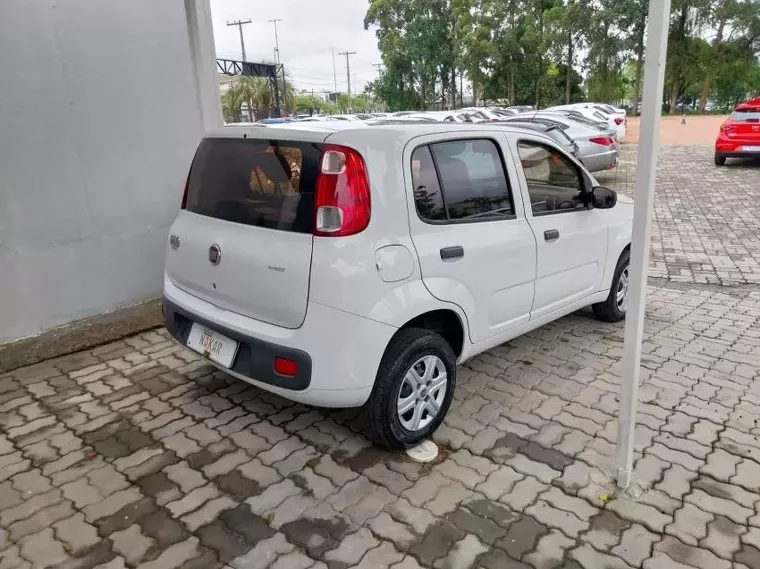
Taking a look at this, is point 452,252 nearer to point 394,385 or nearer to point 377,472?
point 394,385

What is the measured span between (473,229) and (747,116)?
1396 cm

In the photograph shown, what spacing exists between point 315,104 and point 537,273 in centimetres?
7562

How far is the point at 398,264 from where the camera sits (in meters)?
2.76

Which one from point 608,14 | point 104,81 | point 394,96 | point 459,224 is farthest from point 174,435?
point 394,96

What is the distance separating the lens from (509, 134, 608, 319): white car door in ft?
11.9

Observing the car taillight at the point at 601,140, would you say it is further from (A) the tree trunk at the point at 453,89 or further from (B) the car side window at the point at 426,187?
(A) the tree trunk at the point at 453,89

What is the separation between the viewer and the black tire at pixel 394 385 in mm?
2830

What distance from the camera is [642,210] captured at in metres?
2.37

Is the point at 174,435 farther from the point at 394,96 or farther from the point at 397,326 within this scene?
the point at 394,96

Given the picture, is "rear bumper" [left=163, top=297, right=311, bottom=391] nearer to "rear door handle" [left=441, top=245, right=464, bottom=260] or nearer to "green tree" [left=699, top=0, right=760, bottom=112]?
"rear door handle" [left=441, top=245, right=464, bottom=260]

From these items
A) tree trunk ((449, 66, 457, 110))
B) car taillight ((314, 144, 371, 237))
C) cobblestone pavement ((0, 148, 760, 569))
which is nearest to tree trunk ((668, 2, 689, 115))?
tree trunk ((449, 66, 457, 110))

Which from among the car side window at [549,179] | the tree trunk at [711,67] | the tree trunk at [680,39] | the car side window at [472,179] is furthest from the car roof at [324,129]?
the tree trunk at [711,67]

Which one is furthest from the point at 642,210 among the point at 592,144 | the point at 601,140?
the point at 601,140

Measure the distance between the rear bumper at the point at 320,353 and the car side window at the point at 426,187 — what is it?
66 cm
